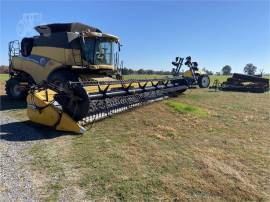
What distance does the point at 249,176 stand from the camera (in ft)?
15.2

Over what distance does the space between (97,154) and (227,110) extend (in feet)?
21.3

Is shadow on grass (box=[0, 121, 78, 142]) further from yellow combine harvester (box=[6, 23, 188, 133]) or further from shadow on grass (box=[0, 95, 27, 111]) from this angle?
shadow on grass (box=[0, 95, 27, 111])

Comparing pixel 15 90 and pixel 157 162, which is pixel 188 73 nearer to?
pixel 15 90

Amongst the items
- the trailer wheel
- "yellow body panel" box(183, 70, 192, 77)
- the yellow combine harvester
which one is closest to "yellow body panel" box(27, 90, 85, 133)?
the yellow combine harvester

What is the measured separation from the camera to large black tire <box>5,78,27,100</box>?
12.0 metres

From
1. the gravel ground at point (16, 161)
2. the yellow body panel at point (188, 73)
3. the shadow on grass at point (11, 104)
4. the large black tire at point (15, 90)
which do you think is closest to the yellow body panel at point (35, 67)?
the large black tire at point (15, 90)

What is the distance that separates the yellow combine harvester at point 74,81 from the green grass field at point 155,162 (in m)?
0.46

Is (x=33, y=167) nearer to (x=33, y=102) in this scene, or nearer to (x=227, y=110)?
(x=33, y=102)

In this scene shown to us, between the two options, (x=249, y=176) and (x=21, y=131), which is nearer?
(x=249, y=176)

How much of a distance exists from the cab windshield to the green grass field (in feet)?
11.8

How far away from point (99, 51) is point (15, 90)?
3.63 metres

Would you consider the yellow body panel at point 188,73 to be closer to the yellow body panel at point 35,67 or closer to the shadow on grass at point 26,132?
the yellow body panel at point 35,67

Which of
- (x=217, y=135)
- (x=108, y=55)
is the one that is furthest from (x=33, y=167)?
(x=108, y=55)

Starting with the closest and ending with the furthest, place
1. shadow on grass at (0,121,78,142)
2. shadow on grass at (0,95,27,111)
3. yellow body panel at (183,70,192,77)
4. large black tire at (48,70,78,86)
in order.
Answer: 1. shadow on grass at (0,121,78,142)
2. shadow on grass at (0,95,27,111)
3. large black tire at (48,70,78,86)
4. yellow body panel at (183,70,192,77)
